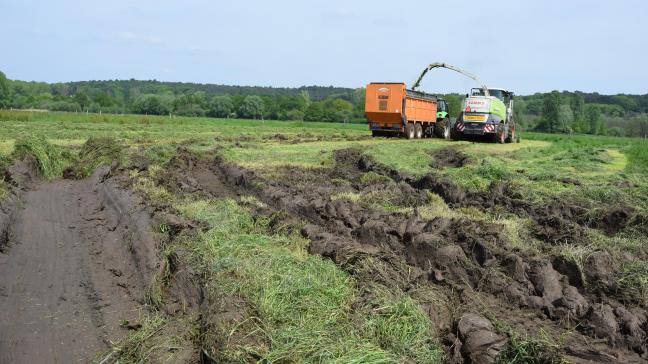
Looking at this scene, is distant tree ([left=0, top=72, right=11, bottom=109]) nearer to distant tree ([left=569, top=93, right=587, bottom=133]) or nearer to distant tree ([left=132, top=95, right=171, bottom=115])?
distant tree ([left=132, top=95, right=171, bottom=115])

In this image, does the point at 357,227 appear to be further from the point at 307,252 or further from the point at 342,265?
the point at 342,265

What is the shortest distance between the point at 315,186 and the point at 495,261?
7459 millimetres

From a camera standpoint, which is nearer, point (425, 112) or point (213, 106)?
point (425, 112)

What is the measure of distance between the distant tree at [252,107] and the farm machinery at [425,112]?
59789 millimetres

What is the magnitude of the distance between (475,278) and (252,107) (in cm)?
8754

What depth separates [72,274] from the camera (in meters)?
7.88

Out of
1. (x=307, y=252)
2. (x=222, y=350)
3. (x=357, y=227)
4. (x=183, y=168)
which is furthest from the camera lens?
(x=183, y=168)

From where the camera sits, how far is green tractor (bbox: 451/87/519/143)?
27.8 metres

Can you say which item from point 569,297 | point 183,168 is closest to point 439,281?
point 569,297

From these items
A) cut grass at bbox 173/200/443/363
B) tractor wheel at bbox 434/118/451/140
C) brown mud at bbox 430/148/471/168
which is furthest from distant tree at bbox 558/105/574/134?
cut grass at bbox 173/200/443/363

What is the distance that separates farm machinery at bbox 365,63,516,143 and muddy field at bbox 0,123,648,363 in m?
16.2

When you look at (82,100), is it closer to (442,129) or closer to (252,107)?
(252,107)

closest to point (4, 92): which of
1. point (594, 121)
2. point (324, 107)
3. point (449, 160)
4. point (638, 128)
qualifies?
point (324, 107)

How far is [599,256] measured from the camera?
6.91 metres
